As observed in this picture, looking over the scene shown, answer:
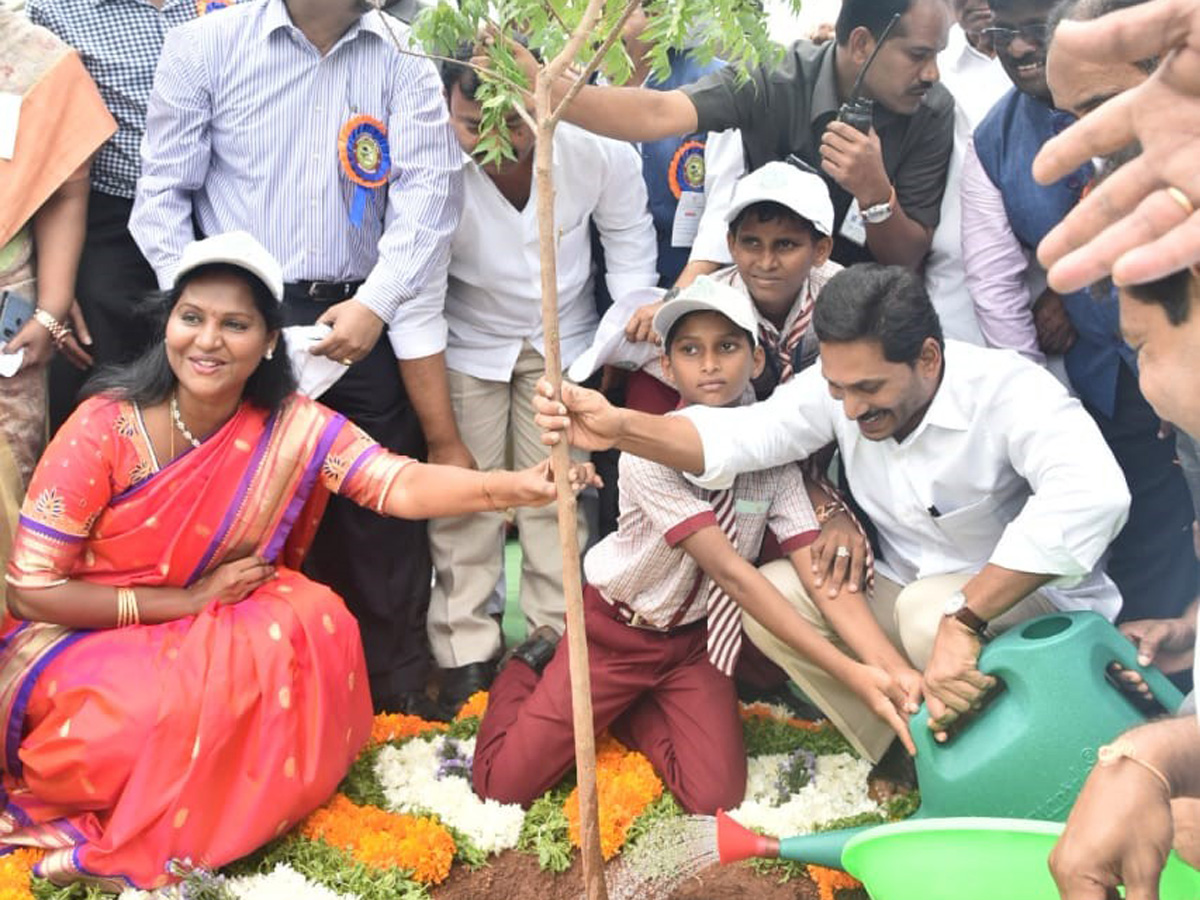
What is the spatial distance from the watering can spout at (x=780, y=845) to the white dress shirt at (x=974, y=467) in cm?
79

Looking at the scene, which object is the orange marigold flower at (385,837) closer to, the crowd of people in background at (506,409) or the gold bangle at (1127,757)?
the crowd of people in background at (506,409)

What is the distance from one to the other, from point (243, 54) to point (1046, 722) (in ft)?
9.51

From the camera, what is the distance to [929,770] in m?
3.11

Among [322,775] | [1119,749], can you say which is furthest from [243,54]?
[1119,749]

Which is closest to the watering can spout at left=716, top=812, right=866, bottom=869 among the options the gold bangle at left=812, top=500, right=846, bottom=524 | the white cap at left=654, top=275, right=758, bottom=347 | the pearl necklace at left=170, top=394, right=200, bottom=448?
the gold bangle at left=812, top=500, right=846, bottom=524

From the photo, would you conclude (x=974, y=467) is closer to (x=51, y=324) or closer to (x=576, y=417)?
(x=576, y=417)

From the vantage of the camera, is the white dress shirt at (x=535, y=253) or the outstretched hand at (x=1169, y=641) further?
the white dress shirt at (x=535, y=253)

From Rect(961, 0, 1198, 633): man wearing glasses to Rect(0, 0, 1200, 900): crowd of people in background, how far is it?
1 centimetres

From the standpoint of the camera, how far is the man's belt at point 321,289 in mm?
4012

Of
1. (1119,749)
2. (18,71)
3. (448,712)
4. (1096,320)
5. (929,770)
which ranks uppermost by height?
(18,71)

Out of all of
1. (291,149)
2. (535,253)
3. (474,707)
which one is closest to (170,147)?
(291,149)

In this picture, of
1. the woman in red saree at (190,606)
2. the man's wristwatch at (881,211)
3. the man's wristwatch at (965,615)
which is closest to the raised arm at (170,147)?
the woman in red saree at (190,606)

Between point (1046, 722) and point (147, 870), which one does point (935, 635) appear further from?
point (147, 870)

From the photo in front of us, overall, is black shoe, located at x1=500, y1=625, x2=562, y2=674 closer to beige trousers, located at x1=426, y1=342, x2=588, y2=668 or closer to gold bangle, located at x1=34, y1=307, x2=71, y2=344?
beige trousers, located at x1=426, y1=342, x2=588, y2=668
